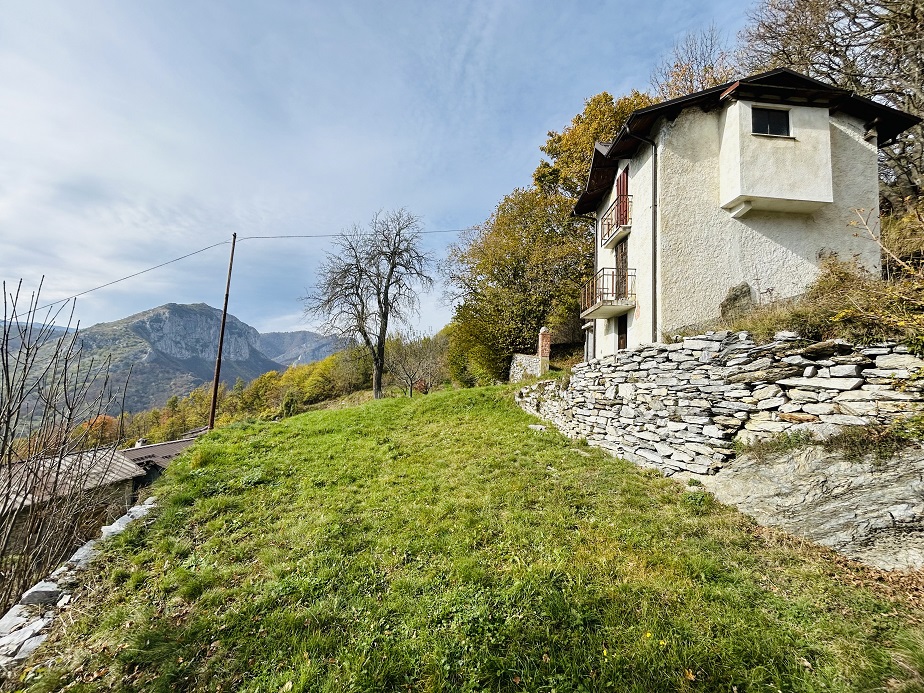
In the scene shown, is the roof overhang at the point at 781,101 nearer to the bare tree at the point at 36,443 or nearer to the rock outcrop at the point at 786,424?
the rock outcrop at the point at 786,424

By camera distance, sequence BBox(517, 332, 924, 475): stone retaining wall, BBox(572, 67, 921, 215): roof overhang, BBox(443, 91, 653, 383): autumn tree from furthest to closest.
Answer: BBox(443, 91, 653, 383): autumn tree → BBox(572, 67, 921, 215): roof overhang → BBox(517, 332, 924, 475): stone retaining wall

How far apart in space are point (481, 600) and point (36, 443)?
382 cm

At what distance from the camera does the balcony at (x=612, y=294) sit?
915 cm

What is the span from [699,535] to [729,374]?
258 cm

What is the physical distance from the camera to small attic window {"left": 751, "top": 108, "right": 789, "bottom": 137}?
7578 millimetres

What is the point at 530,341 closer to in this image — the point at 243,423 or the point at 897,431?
the point at 243,423

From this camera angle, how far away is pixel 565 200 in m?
16.0

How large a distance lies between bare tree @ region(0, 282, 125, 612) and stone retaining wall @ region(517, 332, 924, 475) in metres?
6.95

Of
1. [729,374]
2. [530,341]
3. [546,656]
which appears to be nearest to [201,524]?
[546,656]

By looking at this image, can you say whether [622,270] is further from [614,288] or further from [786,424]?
[786,424]

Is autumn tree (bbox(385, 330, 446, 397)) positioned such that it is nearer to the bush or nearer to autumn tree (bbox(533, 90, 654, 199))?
autumn tree (bbox(533, 90, 654, 199))

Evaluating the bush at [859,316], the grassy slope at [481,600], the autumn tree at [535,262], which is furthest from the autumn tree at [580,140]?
the grassy slope at [481,600]

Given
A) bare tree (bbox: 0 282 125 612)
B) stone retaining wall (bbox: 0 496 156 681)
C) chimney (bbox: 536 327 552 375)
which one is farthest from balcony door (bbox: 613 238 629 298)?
stone retaining wall (bbox: 0 496 156 681)

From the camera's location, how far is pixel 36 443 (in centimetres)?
278
